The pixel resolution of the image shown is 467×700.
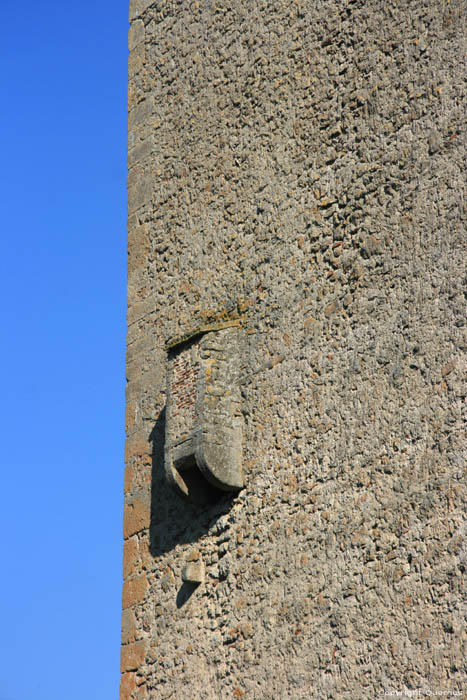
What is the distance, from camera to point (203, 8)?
7.92 metres

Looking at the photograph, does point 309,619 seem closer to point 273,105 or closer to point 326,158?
point 326,158

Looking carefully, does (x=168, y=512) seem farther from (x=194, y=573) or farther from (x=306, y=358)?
(x=306, y=358)

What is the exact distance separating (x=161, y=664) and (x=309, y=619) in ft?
4.44

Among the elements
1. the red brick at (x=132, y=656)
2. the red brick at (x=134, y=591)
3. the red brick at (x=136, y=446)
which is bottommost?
the red brick at (x=132, y=656)

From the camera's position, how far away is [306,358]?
20.6 ft

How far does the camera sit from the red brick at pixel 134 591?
23.3ft

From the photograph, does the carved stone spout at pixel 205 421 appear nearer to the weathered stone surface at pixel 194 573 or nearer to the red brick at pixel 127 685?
the weathered stone surface at pixel 194 573

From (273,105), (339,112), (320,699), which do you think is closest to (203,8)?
(273,105)

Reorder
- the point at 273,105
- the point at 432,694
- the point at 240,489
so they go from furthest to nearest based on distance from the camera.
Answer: the point at 273,105
the point at 240,489
the point at 432,694

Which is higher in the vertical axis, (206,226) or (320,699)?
(206,226)

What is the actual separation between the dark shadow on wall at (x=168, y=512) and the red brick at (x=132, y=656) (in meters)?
0.55

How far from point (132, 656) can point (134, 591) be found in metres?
0.39

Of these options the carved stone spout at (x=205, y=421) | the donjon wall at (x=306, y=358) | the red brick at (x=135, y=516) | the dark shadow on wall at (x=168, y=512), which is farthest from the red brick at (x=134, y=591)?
the carved stone spout at (x=205, y=421)

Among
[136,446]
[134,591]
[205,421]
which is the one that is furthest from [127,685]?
[205,421]
